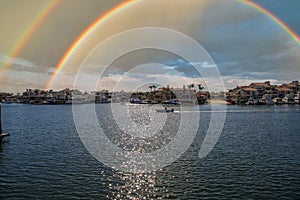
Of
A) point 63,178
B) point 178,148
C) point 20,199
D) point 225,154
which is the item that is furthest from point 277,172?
point 20,199

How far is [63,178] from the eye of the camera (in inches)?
1177

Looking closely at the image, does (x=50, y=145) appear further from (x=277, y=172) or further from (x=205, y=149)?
(x=277, y=172)

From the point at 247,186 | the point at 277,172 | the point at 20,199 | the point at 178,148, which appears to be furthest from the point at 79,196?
the point at 178,148

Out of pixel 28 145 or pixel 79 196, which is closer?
pixel 79 196

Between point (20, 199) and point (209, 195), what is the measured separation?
17629 millimetres

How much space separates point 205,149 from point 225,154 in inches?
205

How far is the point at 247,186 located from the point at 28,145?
40337 mm

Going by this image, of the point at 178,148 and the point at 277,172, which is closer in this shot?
the point at 277,172

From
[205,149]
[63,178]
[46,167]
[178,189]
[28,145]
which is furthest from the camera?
[28,145]

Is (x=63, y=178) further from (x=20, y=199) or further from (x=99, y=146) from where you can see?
(x=99, y=146)

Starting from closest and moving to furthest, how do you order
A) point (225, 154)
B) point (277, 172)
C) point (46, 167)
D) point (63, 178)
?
point (63, 178)
point (277, 172)
point (46, 167)
point (225, 154)

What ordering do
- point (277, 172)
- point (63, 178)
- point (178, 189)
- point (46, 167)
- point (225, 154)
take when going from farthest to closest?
point (225, 154) → point (46, 167) → point (277, 172) → point (63, 178) → point (178, 189)

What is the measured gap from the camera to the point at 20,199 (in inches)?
963

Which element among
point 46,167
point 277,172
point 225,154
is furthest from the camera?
point 225,154
